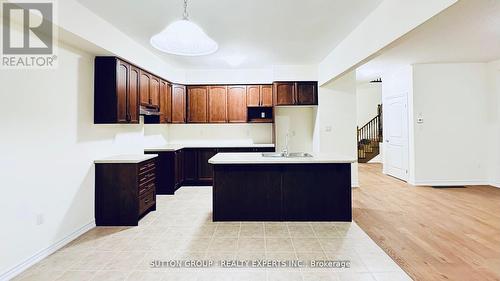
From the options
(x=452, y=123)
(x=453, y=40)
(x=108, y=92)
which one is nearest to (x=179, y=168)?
(x=108, y=92)

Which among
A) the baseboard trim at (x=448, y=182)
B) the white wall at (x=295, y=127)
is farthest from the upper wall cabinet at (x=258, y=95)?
the baseboard trim at (x=448, y=182)

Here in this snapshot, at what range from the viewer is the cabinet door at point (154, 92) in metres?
4.69

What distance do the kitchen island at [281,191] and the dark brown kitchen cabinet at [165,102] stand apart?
231 centimetres

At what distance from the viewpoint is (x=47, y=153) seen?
275 centimetres

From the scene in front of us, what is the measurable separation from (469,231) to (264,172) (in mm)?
2639

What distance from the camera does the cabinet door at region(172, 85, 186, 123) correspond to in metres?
5.78

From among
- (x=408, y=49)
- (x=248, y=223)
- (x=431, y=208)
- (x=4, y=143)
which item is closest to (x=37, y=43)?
(x=4, y=143)

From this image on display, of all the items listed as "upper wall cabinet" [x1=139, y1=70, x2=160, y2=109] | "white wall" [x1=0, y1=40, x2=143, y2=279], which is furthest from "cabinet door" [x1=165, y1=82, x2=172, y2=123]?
"white wall" [x1=0, y1=40, x2=143, y2=279]

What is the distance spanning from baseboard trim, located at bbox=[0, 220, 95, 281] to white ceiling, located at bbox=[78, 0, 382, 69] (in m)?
2.66

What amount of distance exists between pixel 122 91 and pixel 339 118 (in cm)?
413

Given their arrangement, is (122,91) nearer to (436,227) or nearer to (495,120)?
(436,227)

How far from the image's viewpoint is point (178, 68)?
19.6 ft

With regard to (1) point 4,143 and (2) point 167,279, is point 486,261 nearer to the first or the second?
(2) point 167,279

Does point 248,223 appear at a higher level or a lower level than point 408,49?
lower
